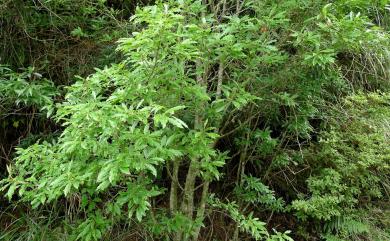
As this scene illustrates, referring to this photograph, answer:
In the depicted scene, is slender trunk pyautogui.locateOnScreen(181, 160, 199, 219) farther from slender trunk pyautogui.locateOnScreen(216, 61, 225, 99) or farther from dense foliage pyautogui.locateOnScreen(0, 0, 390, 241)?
slender trunk pyautogui.locateOnScreen(216, 61, 225, 99)

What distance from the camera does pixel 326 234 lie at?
3.21m

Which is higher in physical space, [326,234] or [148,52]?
[148,52]

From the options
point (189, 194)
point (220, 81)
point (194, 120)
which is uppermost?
point (220, 81)

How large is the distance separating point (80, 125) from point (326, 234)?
2232 mm

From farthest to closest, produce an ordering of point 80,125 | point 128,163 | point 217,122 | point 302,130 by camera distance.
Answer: point 302,130
point 217,122
point 80,125
point 128,163

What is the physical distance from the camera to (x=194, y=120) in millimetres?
2404

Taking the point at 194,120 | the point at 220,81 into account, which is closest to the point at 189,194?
the point at 194,120

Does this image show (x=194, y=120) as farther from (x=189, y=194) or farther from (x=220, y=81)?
(x=189, y=194)

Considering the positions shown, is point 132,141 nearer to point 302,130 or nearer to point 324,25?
point 324,25

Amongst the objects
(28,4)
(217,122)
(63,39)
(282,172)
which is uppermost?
(28,4)

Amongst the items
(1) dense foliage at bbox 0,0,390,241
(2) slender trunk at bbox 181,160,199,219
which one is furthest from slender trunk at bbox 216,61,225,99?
(2) slender trunk at bbox 181,160,199,219

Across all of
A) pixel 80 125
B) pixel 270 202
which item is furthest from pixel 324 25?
pixel 270 202

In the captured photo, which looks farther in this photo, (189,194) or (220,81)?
(189,194)

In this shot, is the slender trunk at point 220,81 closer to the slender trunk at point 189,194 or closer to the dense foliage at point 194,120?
the dense foliage at point 194,120
